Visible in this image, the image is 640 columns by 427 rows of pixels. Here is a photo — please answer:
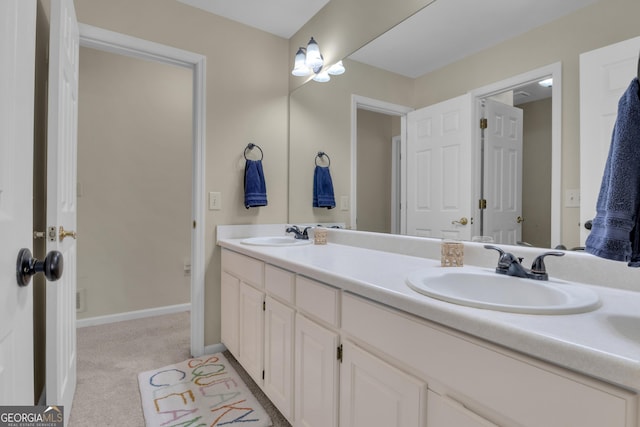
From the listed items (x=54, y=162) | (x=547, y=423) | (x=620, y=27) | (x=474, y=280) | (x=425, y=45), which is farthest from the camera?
(x=425, y=45)

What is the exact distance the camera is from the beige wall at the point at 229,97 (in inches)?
81.8

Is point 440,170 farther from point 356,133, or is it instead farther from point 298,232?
point 298,232

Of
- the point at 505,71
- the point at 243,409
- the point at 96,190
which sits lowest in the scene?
the point at 243,409

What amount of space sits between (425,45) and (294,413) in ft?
5.71

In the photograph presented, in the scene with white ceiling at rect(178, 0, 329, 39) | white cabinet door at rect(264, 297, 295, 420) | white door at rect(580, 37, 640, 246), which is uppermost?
white ceiling at rect(178, 0, 329, 39)

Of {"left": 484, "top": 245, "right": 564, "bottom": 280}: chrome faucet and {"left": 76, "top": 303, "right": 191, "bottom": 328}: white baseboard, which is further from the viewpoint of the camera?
{"left": 76, "top": 303, "right": 191, "bottom": 328}: white baseboard

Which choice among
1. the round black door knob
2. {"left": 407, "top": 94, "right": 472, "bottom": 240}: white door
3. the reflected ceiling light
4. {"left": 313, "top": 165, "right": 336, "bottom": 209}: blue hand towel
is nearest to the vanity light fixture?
{"left": 313, "top": 165, "right": 336, "bottom": 209}: blue hand towel

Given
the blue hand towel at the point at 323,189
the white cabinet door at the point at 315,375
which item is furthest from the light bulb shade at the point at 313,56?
the white cabinet door at the point at 315,375

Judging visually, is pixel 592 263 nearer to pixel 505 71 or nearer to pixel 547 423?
pixel 547 423

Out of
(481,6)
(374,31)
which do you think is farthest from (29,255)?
(374,31)

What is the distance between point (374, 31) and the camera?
6.09 ft

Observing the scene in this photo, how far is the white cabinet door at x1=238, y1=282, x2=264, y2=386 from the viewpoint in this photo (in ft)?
5.41

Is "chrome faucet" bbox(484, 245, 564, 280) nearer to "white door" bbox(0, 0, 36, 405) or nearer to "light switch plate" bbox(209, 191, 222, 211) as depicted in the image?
"white door" bbox(0, 0, 36, 405)

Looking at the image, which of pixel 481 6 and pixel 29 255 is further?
pixel 481 6
